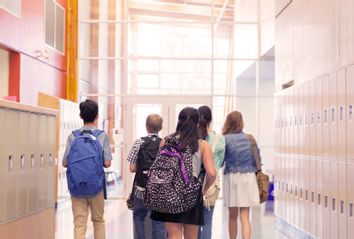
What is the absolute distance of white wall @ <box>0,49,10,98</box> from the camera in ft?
41.4

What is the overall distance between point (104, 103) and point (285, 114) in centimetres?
779

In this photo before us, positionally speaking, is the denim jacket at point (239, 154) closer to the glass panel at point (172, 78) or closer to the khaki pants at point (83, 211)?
the khaki pants at point (83, 211)

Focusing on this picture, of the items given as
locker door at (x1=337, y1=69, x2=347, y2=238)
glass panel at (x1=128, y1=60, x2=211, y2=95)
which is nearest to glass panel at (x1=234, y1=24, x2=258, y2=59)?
glass panel at (x1=128, y1=60, x2=211, y2=95)

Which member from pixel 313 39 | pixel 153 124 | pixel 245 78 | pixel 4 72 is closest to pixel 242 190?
pixel 153 124

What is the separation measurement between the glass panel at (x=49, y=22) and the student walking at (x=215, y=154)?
9.44 m

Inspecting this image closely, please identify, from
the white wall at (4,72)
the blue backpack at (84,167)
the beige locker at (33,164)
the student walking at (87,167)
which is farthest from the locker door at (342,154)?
the white wall at (4,72)

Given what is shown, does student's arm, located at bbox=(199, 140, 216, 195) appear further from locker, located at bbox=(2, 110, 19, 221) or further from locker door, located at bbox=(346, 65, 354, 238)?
locker door, located at bbox=(346, 65, 354, 238)

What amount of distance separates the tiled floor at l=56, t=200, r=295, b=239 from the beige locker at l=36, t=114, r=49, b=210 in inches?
92.2

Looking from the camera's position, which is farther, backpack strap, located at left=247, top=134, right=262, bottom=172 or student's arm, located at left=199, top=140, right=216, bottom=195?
backpack strap, located at left=247, top=134, right=262, bottom=172

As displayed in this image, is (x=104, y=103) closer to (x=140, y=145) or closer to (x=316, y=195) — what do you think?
(x=316, y=195)

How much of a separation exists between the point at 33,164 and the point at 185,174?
2.04m

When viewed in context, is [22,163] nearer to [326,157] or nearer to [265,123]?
[326,157]

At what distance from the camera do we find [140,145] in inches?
259

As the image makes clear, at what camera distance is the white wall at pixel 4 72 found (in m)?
12.6
